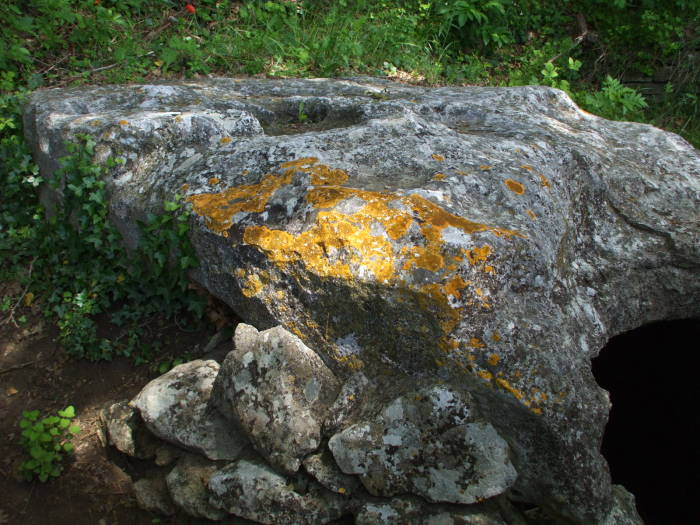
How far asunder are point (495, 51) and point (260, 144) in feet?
16.5

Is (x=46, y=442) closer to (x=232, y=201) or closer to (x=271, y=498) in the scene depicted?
(x=271, y=498)

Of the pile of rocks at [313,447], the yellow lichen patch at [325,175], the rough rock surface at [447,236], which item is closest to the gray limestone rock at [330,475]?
the pile of rocks at [313,447]

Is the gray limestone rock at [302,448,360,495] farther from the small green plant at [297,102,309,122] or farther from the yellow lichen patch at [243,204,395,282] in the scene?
the small green plant at [297,102,309,122]

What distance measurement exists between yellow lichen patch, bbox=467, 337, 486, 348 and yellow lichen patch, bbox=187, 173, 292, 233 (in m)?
1.06

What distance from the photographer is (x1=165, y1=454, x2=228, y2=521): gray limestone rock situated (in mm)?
2299

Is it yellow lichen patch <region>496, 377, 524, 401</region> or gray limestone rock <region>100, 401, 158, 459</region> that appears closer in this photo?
yellow lichen patch <region>496, 377, 524, 401</region>

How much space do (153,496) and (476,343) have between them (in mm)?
1547

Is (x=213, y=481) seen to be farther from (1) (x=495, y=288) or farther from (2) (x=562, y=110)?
(2) (x=562, y=110)

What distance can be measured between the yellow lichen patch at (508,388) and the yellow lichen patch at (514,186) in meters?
0.93

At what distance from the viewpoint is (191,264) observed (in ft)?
8.55

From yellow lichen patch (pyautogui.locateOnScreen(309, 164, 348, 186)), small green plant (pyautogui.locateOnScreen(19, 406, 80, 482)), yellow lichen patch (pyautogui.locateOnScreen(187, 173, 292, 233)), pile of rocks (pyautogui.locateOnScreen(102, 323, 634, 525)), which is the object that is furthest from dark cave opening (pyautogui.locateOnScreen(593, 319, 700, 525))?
small green plant (pyautogui.locateOnScreen(19, 406, 80, 482))

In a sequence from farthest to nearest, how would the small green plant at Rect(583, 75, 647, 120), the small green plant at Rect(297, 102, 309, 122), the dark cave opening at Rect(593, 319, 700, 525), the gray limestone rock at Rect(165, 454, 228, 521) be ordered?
1. the small green plant at Rect(583, 75, 647, 120)
2. the small green plant at Rect(297, 102, 309, 122)
3. the dark cave opening at Rect(593, 319, 700, 525)
4. the gray limestone rock at Rect(165, 454, 228, 521)

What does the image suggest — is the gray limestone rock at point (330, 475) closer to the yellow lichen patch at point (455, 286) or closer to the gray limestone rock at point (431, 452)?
the gray limestone rock at point (431, 452)

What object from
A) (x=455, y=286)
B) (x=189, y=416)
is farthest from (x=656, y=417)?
(x=189, y=416)
